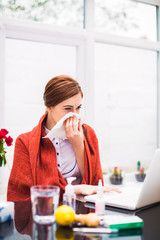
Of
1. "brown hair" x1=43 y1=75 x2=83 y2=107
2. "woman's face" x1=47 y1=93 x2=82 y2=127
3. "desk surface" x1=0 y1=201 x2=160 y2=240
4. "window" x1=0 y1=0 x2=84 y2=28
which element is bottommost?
"desk surface" x1=0 y1=201 x2=160 y2=240

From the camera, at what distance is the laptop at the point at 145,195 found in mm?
970

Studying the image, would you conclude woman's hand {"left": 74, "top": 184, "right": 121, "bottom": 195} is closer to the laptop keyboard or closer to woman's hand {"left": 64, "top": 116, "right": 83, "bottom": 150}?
the laptop keyboard

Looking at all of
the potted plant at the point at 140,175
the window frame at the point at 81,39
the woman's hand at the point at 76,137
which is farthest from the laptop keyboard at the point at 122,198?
the potted plant at the point at 140,175

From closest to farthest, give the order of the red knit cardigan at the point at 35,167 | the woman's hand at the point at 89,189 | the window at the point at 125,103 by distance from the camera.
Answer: the woman's hand at the point at 89,189 → the red knit cardigan at the point at 35,167 → the window at the point at 125,103

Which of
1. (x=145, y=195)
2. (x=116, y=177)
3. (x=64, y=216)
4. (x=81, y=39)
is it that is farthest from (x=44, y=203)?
(x=81, y=39)

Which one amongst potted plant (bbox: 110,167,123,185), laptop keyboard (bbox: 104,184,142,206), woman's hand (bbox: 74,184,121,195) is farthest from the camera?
potted plant (bbox: 110,167,123,185)

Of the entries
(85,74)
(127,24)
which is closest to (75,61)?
(85,74)

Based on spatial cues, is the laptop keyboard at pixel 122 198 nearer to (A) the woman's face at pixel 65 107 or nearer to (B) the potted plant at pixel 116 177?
(A) the woman's face at pixel 65 107

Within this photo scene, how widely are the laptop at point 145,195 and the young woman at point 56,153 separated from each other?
350mm

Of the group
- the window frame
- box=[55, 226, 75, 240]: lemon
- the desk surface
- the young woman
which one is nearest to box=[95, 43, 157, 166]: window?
the window frame

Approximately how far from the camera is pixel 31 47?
8.64 ft

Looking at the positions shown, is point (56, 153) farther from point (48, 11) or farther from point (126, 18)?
point (126, 18)

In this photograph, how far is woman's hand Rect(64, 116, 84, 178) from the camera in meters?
1.56

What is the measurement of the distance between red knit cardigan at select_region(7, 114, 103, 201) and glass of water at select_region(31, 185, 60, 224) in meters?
0.59
